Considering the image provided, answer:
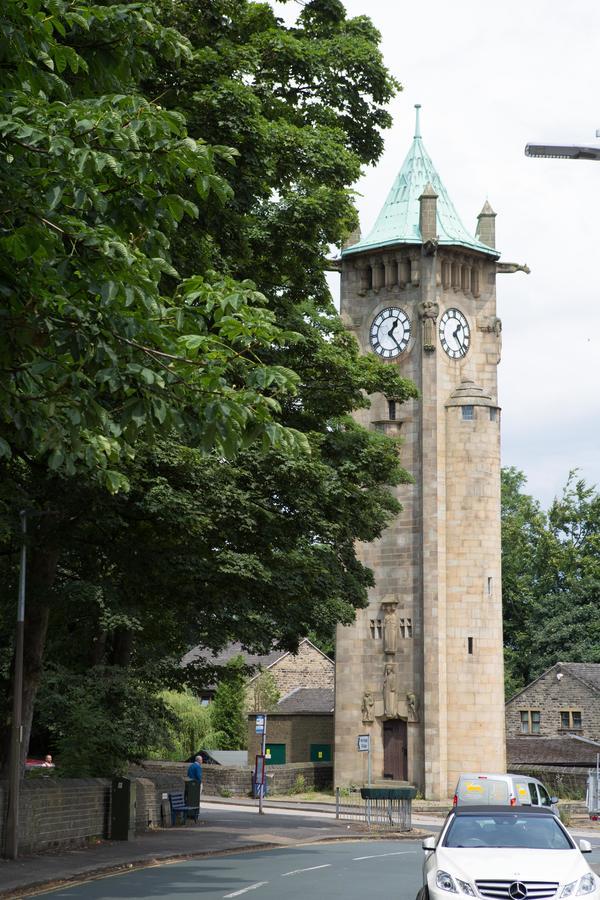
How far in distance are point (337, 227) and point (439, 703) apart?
36041mm

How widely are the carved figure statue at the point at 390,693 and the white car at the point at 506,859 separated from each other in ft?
136

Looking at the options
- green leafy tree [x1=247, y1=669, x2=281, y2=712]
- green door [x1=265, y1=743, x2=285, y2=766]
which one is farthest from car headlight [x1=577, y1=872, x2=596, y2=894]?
green leafy tree [x1=247, y1=669, x2=281, y2=712]

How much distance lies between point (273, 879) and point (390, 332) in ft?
133

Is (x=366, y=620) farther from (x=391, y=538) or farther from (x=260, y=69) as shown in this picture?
(x=260, y=69)

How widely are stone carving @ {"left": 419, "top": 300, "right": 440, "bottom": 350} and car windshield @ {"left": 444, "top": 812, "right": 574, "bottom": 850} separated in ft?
142

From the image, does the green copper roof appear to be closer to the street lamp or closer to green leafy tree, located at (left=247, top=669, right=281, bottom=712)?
green leafy tree, located at (left=247, top=669, right=281, bottom=712)

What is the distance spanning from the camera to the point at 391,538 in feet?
184

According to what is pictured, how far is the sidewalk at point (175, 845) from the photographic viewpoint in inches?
784

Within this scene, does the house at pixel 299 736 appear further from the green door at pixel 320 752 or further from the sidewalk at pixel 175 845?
the sidewalk at pixel 175 845

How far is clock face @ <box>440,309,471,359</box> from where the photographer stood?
57500 millimetres

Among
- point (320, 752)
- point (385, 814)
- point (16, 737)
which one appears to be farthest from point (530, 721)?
point (16, 737)

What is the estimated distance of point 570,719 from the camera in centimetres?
6297

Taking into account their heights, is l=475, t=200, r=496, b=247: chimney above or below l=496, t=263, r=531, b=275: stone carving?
above

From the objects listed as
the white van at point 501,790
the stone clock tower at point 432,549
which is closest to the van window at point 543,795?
the white van at point 501,790
